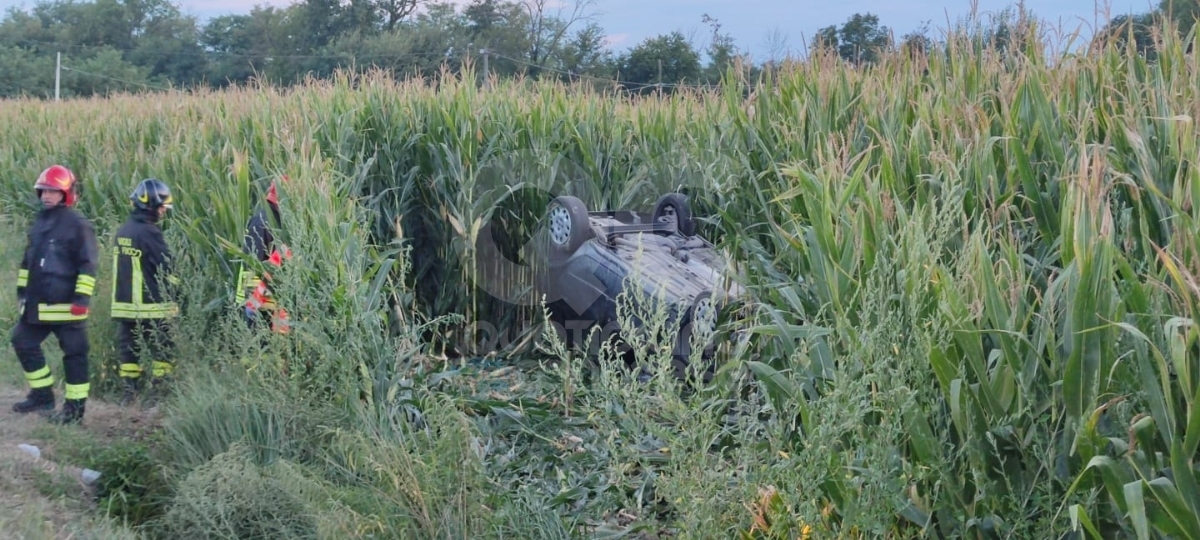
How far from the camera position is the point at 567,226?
7336mm

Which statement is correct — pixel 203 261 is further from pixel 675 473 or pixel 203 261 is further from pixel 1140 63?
pixel 1140 63

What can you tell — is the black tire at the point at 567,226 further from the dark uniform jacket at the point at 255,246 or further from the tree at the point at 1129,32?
the tree at the point at 1129,32

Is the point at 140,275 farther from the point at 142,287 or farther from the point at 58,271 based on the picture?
the point at 58,271

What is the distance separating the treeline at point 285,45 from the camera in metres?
38.7

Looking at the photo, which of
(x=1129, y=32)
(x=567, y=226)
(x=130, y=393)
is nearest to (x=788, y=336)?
(x=1129, y=32)

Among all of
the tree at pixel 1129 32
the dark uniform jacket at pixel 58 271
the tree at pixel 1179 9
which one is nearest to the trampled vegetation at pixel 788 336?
the tree at pixel 1129 32

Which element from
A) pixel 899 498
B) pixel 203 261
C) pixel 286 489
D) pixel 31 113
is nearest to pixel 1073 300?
pixel 899 498

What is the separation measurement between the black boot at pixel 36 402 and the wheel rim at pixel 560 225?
358cm

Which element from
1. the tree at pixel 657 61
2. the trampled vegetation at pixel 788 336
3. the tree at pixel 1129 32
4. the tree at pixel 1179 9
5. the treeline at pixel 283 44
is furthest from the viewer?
the treeline at pixel 283 44

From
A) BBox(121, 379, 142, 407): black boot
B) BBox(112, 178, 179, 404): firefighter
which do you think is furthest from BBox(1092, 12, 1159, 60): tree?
BBox(121, 379, 142, 407): black boot

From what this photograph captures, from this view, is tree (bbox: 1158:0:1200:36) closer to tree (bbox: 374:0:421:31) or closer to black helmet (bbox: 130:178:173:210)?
black helmet (bbox: 130:178:173:210)

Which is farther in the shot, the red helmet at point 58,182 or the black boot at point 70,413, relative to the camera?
the red helmet at point 58,182

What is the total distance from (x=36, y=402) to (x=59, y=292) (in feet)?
2.60

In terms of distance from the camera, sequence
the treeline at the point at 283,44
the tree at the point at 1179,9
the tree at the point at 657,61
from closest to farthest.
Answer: the tree at the point at 1179,9 → the tree at the point at 657,61 → the treeline at the point at 283,44
